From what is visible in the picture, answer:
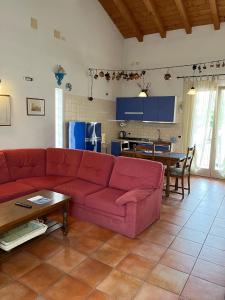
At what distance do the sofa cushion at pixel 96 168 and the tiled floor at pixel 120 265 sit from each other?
0.72 m

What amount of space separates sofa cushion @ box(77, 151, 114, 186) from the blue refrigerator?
1368 millimetres

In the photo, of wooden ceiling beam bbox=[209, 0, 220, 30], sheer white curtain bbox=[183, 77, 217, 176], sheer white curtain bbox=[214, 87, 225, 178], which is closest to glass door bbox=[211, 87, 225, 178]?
sheer white curtain bbox=[214, 87, 225, 178]

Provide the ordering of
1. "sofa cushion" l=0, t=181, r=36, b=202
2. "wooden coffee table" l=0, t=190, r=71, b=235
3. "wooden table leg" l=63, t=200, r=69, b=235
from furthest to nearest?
"sofa cushion" l=0, t=181, r=36, b=202 < "wooden table leg" l=63, t=200, r=69, b=235 < "wooden coffee table" l=0, t=190, r=71, b=235

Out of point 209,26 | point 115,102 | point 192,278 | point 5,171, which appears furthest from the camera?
point 115,102

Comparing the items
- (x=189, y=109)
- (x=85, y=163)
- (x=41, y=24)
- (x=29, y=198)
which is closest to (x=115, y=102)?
(x=189, y=109)

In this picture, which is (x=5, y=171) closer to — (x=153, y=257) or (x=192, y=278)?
(x=153, y=257)

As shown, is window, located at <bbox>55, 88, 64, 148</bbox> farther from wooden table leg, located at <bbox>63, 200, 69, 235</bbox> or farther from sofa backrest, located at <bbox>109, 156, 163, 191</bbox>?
wooden table leg, located at <bbox>63, 200, 69, 235</bbox>

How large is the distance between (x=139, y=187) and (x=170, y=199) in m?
1.36

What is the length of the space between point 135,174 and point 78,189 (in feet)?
2.75

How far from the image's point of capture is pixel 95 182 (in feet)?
11.9

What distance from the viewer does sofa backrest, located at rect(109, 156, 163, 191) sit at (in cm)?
316

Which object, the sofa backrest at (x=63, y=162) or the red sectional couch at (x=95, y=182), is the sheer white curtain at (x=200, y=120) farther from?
the sofa backrest at (x=63, y=162)

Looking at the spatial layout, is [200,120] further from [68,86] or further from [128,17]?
[68,86]

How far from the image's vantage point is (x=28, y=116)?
174 inches
